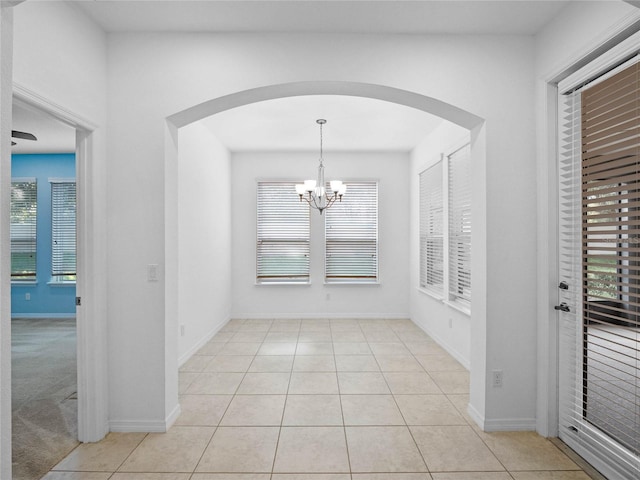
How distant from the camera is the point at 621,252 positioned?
211 cm

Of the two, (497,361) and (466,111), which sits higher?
(466,111)

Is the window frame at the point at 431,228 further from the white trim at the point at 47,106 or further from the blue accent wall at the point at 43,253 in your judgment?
the blue accent wall at the point at 43,253

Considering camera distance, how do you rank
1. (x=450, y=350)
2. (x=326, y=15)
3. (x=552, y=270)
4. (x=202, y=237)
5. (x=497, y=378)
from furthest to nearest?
1. (x=202, y=237)
2. (x=450, y=350)
3. (x=497, y=378)
4. (x=552, y=270)
5. (x=326, y=15)

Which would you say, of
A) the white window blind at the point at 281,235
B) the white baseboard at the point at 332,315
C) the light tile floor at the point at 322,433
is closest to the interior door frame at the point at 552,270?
the light tile floor at the point at 322,433

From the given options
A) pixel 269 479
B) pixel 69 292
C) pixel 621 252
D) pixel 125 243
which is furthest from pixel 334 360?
pixel 69 292

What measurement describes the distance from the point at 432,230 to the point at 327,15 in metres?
3.47

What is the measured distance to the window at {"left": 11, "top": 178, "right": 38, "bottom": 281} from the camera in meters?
6.41

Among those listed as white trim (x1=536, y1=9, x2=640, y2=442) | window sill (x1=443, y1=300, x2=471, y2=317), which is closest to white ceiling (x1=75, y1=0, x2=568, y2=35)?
white trim (x1=536, y1=9, x2=640, y2=442)

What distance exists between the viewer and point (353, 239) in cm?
634

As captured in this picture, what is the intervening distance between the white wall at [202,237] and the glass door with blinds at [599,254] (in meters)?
3.34

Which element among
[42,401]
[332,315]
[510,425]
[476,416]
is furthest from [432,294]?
[42,401]

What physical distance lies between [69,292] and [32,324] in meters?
0.72

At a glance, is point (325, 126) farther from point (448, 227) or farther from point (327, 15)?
point (327, 15)

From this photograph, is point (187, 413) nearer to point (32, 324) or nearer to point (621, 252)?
point (621, 252)
